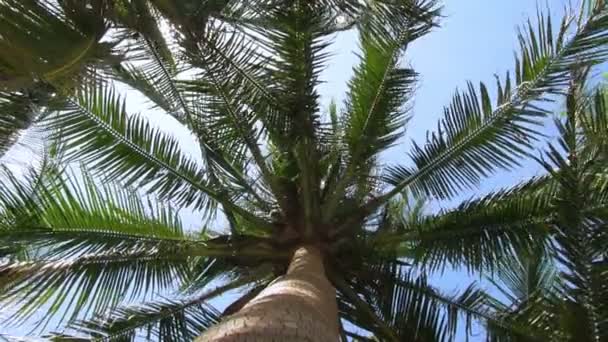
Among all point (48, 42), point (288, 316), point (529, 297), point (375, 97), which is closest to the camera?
point (48, 42)

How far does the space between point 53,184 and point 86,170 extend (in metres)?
0.63

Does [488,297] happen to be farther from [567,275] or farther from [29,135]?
[29,135]

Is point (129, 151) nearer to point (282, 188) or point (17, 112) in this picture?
point (282, 188)

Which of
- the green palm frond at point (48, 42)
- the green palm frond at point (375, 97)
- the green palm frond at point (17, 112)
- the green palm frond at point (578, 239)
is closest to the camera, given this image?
the green palm frond at point (48, 42)

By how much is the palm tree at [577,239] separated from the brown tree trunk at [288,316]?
1.52 meters

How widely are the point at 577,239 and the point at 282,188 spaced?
8.73 feet

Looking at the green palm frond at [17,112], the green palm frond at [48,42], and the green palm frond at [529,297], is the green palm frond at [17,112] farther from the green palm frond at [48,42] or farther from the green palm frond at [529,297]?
the green palm frond at [529,297]

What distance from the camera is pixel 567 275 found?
4637mm

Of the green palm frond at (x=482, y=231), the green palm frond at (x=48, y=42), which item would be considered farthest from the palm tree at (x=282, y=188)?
the green palm frond at (x=48, y=42)

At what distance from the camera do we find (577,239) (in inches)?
190

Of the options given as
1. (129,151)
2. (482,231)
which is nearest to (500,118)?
(482,231)

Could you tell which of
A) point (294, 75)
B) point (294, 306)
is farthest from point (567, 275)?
point (294, 75)

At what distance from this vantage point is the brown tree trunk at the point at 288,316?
2.87m

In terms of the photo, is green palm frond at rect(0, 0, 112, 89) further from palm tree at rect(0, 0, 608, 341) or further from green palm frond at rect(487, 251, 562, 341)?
green palm frond at rect(487, 251, 562, 341)
